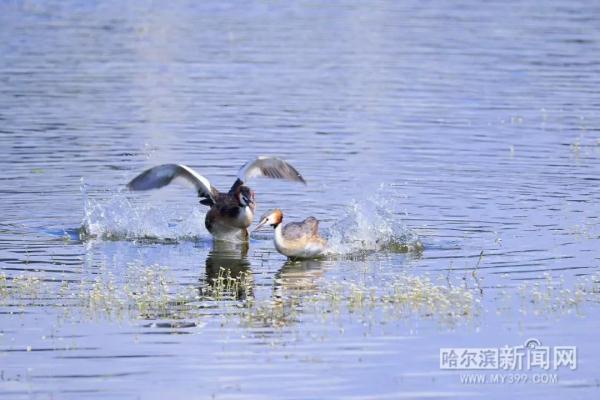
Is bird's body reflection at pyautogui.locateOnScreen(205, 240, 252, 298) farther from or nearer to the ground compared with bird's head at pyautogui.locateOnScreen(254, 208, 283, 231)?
nearer to the ground

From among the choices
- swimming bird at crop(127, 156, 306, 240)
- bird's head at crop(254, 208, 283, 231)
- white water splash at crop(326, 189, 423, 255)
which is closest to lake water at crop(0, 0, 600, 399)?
white water splash at crop(326, 189, 423, 255)

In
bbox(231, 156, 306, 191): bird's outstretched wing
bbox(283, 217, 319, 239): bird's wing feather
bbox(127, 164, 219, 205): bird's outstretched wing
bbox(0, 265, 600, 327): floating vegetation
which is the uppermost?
bbox(231, 156, 306, 191): bird's outstretched wing

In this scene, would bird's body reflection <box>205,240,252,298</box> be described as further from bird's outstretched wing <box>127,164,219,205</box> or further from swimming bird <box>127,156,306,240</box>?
bird's outstretched wing <box>127,164,219,205</box>

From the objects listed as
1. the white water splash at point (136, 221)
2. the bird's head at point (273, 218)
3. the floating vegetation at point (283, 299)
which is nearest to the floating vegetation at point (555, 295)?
the floating vegetation at point (283, 299)

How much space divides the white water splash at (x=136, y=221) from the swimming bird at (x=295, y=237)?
6.15 ft

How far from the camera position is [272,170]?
56.4ft

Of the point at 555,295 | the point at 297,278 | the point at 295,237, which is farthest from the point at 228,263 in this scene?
the point at 555,295

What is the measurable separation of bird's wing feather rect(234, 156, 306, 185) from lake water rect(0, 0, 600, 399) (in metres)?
0.51

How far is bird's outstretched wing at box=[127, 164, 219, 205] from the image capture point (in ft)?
54.3

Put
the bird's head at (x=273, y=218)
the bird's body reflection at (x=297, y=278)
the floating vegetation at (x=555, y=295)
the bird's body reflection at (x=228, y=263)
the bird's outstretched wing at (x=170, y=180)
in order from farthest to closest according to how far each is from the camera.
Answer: the bird's outstretched wing at (x=170, y=180)
the bird's head at (x=273, y=218)
the bird's body reflection at (x=228, y=263)
the bird's body reflection at (x=297, y=278)
the floating vegetation at (x=555, y=295)

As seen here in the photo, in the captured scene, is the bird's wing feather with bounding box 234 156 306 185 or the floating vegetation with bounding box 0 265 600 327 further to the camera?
the bird's wing feather with bounding box 234 156 306 185

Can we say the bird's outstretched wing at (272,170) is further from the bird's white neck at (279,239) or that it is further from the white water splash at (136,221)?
the bird's white neck at (279,239)

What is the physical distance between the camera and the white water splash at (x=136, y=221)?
16.3m

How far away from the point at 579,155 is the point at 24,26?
19.4 metres
